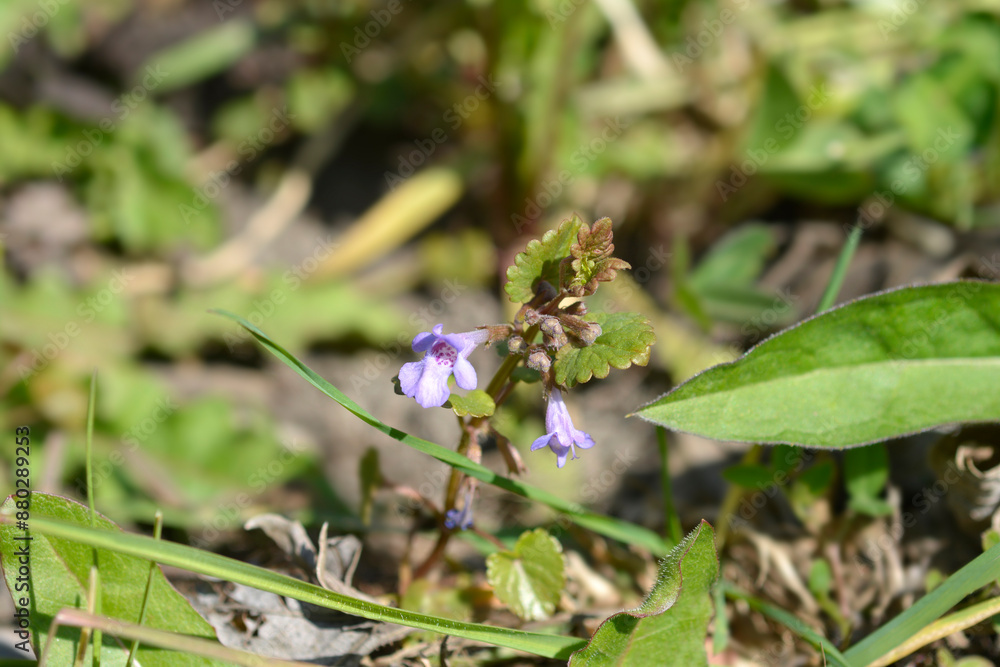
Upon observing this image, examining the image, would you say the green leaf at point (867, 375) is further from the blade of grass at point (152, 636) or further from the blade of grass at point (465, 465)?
the blade of grass at point (152, 636)

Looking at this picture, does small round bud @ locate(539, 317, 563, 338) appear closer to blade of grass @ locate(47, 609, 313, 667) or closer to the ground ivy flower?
the ground ivy flower

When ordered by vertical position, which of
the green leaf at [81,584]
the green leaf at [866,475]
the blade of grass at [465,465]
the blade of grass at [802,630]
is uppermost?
the green leaf at [866,475]

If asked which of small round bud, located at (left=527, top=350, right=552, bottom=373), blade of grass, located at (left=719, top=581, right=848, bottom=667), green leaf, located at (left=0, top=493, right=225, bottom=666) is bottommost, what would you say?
green leaf, located at (left=0, top=493, right=225, bottom=666)

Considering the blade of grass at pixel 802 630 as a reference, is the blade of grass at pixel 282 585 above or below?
below

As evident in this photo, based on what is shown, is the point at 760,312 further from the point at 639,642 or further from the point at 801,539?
the point at 639,642

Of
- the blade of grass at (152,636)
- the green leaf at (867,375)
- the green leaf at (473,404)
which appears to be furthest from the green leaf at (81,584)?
the green leaf at (867,375)

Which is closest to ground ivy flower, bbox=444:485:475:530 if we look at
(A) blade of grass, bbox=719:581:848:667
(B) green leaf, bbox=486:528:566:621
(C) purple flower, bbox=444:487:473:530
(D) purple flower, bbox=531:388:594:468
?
(C) purple flower, bbox=444:487:473:530

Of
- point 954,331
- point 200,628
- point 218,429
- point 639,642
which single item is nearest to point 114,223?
point 218,429
